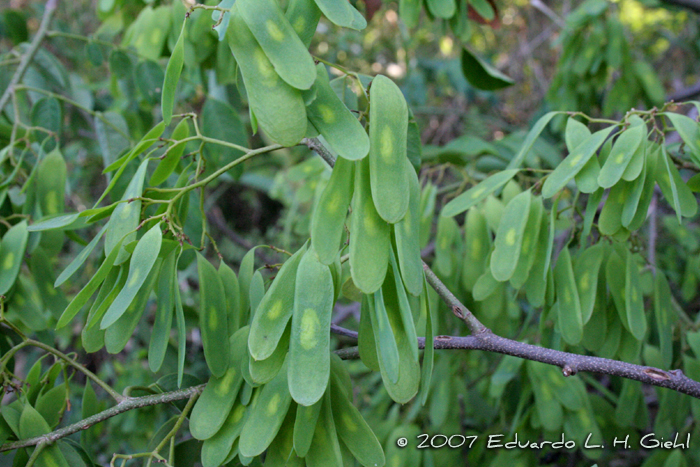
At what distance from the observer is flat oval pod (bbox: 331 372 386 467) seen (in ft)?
1.97

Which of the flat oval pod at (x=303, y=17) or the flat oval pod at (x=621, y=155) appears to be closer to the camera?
the flat oval pod at (x=303, y=17)

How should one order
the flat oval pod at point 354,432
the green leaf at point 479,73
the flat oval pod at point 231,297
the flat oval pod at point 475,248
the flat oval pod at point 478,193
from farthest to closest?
the green leaf at point 479,73, the flat oval pod at point 475,248, the flat oval pod at point 478,193, the flat oval pod at point 231,297, the flat oval pod at point 354,432

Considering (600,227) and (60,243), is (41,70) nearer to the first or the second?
(60,243)

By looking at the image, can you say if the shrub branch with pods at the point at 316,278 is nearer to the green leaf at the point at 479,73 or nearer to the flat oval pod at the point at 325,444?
the flat oval pod at the point at 325,444

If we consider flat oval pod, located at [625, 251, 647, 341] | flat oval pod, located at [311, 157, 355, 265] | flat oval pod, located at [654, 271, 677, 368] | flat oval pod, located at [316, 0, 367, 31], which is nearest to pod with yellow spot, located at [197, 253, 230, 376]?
flat oval pod, located at [311, 157, 355, 265]

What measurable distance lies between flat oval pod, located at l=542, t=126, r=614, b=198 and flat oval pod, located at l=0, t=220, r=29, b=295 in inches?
31.6

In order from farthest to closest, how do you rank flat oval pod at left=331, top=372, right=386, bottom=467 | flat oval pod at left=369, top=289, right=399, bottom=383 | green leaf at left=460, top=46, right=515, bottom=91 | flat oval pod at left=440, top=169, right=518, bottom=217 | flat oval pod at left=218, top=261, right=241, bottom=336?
1. green leaf at left=460, top=46, right=515, bottom=91
2. flat oval pod at left=440, top=169, right=518, bottom=217
3. flat oval pod at left=218, top=261, right=241, bottom=336
4. flat oval pod at left=331, top=372, right=386, bottom=467
5. flat oval pod at left=369, top=289, right=399, bottom=383

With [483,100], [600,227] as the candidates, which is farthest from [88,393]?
[483,100]

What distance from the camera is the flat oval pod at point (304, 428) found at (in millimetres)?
567

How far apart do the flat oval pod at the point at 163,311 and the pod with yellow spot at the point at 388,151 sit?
288 millimetres

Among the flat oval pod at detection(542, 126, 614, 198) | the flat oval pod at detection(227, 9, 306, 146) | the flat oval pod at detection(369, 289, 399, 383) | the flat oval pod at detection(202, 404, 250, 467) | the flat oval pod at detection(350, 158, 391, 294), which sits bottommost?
the flat oval pod at detection(202, 404, 250, 467)

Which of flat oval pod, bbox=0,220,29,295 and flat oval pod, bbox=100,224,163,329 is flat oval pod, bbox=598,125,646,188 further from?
flat oval pod, bbox=0,220,29,295

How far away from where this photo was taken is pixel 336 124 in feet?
1.76

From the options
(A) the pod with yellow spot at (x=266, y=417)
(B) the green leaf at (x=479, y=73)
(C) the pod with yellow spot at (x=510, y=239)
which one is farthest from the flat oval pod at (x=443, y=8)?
(A) the pod with yellow spot at (x=266, y=417)
